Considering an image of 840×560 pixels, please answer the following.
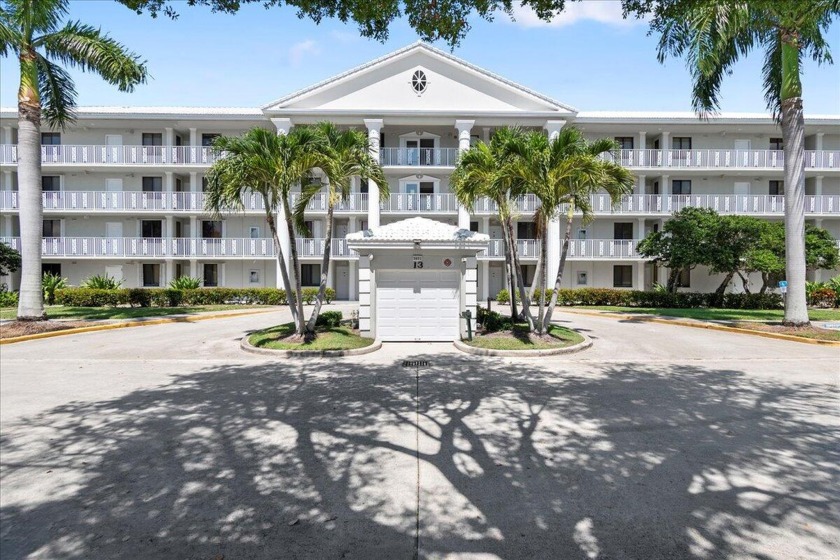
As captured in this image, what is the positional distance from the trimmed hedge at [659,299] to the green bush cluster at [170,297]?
13271 millimetres

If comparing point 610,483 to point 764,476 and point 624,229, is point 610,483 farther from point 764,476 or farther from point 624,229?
point 624,229

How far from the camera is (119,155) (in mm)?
28594

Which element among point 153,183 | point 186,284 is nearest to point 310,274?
point 186,284

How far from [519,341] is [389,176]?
1917 centimetres

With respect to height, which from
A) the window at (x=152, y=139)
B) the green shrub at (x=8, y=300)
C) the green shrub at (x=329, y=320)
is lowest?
the green shrub at (x=329, y=320)

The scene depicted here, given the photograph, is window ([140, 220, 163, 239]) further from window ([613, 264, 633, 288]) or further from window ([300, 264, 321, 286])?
window ([613, 264, 633, 288])

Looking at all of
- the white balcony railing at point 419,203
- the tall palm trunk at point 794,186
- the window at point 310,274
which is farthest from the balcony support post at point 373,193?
the tall palm trunk at point 794,186

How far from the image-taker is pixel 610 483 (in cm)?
455

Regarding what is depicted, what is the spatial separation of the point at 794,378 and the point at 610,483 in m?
7.11

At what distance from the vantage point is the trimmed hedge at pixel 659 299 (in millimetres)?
24391

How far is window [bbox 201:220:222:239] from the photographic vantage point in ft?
98.9

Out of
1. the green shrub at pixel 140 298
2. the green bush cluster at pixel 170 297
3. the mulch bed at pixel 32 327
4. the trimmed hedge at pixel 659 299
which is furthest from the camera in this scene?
the trimmed hedge at pixel 659 299

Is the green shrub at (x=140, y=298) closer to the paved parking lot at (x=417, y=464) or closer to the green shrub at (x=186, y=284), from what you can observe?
the green shrub at (x=186, y=284)

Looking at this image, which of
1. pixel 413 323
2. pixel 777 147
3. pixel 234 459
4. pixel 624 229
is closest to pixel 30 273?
pixel 413 323
